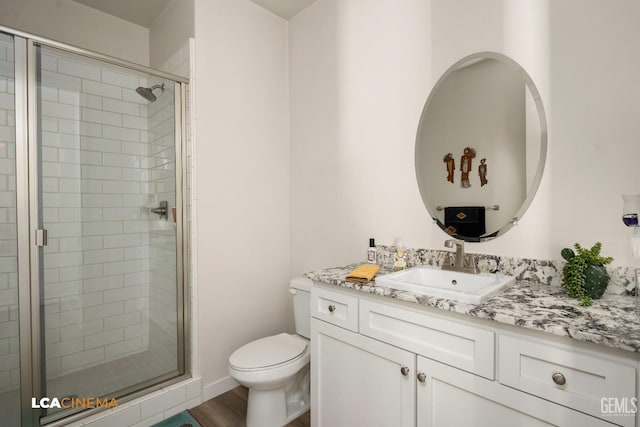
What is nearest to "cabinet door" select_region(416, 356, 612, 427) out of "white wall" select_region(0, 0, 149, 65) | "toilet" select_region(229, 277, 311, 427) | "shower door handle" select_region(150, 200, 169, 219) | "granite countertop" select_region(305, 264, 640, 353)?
"granite countertop" select_region(305, 264, 640, 353)

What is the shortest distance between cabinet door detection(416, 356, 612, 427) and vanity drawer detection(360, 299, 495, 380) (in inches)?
1.3

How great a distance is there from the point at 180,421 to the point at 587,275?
2145 mm

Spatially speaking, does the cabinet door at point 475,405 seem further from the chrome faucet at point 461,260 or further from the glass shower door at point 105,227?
the glass shower door at point 105,227

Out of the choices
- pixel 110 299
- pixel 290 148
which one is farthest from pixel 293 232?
pixel 110 299

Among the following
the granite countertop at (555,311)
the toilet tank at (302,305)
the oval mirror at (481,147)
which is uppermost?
the oval mirror at (481,147)

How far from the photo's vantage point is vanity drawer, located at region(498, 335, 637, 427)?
2.59 ft

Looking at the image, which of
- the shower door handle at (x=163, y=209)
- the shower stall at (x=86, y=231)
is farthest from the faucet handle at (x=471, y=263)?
the shower door handle at (x=163, y=209)

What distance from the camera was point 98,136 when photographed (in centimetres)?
190

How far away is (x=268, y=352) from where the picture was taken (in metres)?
1.81

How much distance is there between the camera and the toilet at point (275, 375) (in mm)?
1661

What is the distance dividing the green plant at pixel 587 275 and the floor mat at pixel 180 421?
6.47 ft

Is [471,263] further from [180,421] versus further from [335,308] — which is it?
[180,421]

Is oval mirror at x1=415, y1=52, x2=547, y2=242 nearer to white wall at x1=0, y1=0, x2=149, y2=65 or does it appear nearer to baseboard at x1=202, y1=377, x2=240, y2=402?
baseboard at x1=202, y1=377, x2=240, y2=402

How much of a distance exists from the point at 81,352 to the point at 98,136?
1242mm
